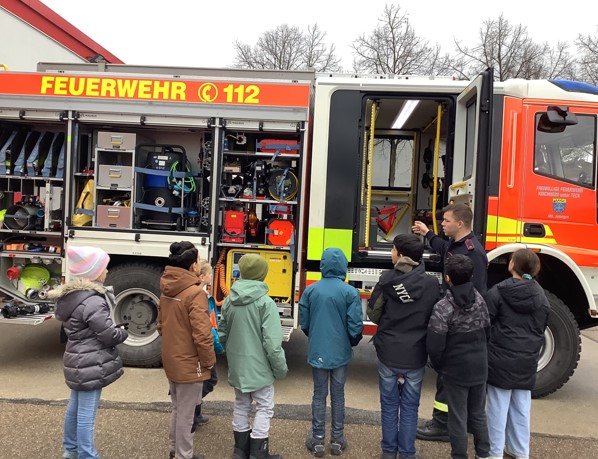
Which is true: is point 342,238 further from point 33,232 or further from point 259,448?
point 33,232

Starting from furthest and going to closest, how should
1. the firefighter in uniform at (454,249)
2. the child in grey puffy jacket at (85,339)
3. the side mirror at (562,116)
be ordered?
the side mirror at (562,116) → the firefighter in uniform at (454,249) → the child in grey puffy jacket at (85,339)

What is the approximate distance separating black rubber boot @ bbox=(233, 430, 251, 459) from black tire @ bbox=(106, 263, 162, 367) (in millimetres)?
2025

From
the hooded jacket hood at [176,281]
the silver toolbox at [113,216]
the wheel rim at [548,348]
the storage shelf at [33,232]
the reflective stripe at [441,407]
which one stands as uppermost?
the silver toolbox at [113,216]

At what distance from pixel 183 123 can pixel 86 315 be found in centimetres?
265

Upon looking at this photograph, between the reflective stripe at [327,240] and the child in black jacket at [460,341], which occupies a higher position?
the reflective stripe at [327,240]

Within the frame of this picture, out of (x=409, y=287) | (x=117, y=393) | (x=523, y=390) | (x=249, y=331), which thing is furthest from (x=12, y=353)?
(x=523, y=390)

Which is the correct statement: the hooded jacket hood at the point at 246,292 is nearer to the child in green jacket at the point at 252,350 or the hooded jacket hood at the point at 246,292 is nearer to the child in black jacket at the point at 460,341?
the child in green jacket at the point at 252,350

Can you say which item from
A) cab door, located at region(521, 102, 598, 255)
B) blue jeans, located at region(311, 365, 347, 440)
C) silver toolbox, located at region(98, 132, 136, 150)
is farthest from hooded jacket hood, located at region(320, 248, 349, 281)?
silver toolbox, located at region(98, 132, 136, 150)

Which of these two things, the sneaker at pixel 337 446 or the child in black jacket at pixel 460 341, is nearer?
the child in black jacket at pixel 460 341

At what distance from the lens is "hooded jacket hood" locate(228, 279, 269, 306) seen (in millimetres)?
3133

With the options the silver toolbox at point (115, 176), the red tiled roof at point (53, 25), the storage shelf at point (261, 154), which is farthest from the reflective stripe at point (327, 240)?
the red tiled roof at point (53, 25)

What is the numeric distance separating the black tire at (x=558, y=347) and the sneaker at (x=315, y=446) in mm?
2397

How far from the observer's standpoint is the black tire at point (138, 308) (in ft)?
16.3

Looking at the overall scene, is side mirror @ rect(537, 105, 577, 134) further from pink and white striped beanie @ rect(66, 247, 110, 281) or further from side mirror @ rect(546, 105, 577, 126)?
pink and white striped beanie @ rect(66, 247, 110, 281)
